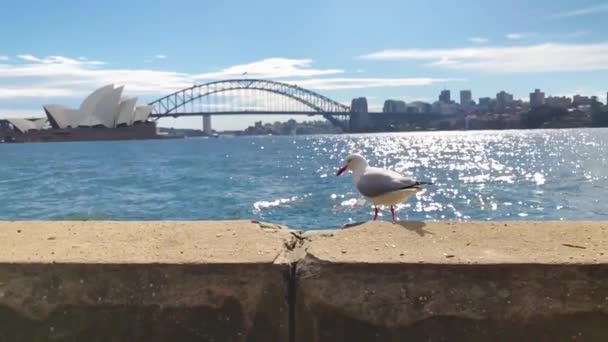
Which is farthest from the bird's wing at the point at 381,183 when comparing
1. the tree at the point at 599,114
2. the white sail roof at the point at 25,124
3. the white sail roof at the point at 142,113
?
the tree at the point at 599,114

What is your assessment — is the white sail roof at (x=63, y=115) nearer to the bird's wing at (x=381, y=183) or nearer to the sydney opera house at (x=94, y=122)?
the sydney opera house at (x=94, y=122)

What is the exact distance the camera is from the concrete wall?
1.42 m

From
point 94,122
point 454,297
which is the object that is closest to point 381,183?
point 454,297

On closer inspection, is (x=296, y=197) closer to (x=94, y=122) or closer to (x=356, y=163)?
(x=356, y=163)

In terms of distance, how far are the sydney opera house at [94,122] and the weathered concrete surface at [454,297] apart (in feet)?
225

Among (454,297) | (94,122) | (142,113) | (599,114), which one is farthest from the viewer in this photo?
(599,114)

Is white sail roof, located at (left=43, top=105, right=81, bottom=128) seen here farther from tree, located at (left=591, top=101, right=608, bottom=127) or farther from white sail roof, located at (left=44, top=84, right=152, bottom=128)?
tree, located at (left=591, top=101, right=608, bottom=127)

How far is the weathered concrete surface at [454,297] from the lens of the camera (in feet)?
4.64

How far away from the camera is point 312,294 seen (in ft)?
4.79

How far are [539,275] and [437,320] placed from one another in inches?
9.7

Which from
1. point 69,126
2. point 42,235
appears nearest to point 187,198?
point 42,235

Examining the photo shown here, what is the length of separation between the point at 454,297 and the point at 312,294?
321 millimetres

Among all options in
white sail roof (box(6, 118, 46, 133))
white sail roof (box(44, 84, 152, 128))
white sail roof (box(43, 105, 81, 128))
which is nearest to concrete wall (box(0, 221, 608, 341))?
white sail roof (box(44, 84, 152, 128))

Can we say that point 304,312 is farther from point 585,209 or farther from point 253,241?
point 585,209
